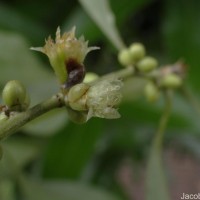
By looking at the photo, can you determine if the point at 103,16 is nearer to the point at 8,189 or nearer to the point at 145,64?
the point at 145,64

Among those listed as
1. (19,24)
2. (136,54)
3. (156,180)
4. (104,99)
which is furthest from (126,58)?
(19,24)

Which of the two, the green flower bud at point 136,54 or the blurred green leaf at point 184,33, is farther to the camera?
the blurred green leaf at point 184,33

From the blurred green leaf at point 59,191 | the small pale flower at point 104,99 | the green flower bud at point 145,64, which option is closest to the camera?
the small pale flower at point 104,99

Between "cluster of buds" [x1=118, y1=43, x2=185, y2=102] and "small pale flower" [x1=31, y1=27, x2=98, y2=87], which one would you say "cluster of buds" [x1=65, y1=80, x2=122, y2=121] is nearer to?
"small pale flower" [x1=31, y1=27, x2=98, y2=87]

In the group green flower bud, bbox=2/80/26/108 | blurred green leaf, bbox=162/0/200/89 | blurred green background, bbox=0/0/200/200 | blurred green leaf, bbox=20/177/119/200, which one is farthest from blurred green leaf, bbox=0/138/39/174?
green flower bud, bbox=2/80/26/108

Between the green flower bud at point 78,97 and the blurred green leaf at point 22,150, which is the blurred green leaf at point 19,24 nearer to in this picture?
the blurred green leaf at point 22,150

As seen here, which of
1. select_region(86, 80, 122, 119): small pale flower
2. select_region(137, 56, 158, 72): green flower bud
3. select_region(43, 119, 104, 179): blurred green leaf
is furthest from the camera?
select_region(43, 119, 104, 179): blurred green leaf

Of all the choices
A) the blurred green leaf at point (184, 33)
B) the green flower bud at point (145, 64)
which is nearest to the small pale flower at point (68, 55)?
the green flower bud at point (145, 64)
